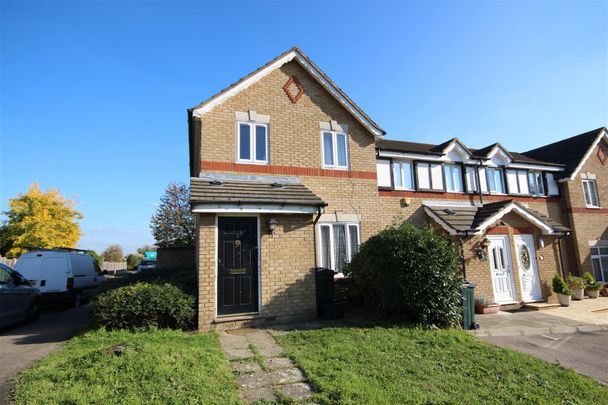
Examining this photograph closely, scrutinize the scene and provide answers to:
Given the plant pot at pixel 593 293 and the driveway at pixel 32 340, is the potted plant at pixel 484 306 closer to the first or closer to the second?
the plant pot at pixel 593 293

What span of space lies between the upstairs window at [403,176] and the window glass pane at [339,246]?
349cm

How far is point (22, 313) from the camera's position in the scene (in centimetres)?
912

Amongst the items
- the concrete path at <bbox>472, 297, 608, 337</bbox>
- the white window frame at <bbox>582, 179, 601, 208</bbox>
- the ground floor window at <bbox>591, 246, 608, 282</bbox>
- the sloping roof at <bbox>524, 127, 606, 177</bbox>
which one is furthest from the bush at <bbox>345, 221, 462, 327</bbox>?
the white window frame at <bbox>582, 179, 601, 208</bbox>

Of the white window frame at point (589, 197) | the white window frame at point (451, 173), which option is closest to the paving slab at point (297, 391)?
the white window frame at point (451, 173)

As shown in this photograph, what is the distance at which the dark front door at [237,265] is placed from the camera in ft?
27.9

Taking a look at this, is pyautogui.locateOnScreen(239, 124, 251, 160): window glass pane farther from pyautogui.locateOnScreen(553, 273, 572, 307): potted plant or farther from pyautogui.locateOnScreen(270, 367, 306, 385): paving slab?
pyautogui.locateOnScreen(553, 273, 572, 307): potted plant

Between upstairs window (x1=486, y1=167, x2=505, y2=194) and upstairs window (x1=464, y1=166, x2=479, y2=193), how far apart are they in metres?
0.87

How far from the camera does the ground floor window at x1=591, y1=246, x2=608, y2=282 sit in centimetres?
1602

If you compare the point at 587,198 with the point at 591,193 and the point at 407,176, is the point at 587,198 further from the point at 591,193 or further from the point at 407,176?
the point at 407,176

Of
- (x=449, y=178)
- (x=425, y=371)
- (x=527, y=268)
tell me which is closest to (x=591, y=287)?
(x=527, y=268)

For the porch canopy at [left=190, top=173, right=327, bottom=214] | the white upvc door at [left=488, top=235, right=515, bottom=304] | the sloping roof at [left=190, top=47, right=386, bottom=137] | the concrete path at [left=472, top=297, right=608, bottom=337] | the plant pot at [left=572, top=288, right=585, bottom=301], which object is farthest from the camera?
the plant pot at [left=572, top=288, right=585, bottom=301]

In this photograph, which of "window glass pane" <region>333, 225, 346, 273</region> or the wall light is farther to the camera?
"window glass pane" <region>333, 225, 346, 273</region>

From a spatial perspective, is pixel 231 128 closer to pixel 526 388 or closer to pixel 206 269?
pixel 206 269

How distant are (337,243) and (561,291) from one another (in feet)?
29.7
